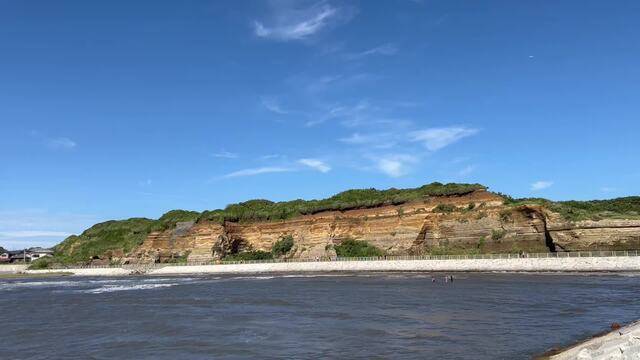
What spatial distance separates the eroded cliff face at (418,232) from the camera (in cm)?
6456

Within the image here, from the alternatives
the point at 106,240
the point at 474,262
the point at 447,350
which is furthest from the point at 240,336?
the point at 106,240

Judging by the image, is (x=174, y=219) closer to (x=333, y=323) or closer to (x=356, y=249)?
(x=356, y=249)

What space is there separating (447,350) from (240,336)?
9404 millimetres

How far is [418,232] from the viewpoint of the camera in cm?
8319

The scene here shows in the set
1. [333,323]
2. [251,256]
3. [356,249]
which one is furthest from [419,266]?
[333,323]

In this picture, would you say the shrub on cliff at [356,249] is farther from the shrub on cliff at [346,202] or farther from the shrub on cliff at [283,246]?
the shrub on cliff at [283,246]

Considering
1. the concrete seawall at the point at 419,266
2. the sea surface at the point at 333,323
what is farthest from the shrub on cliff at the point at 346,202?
the sea surface at the point at 333,323

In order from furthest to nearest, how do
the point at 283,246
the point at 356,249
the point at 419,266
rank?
the point at 283,246 < the point at 356,249 < the point at 419,266

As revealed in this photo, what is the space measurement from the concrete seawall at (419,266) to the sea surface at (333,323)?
Result: 42.6 feet

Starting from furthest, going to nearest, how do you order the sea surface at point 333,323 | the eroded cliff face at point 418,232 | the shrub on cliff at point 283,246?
the shrub on cliff at point 283,246, the eroded cliff face at point 418,232, the sea surface at point 333,323

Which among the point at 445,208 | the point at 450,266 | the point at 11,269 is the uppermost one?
the point at 445,208

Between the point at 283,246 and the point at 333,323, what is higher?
the point at 283,246

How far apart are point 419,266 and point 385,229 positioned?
17337mm

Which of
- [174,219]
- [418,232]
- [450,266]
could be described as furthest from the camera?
[174,219]
